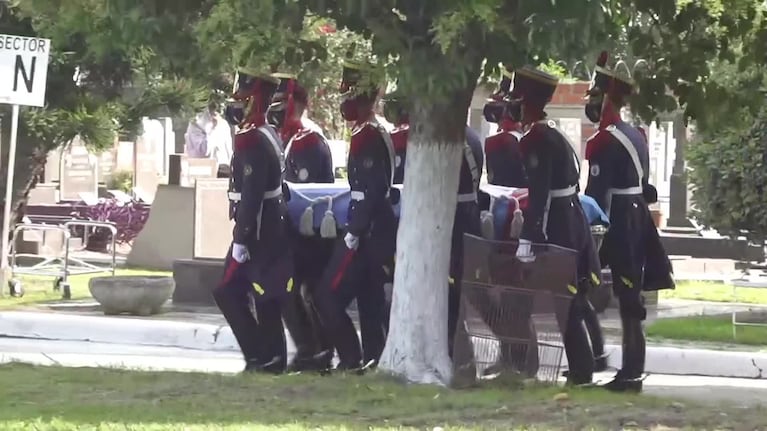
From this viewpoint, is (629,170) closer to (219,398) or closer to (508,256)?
(508,256)

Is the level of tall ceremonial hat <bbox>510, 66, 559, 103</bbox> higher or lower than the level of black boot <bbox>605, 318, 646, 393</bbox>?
higher

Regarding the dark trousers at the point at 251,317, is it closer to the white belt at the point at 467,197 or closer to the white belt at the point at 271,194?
the white belt at the point at 271,194


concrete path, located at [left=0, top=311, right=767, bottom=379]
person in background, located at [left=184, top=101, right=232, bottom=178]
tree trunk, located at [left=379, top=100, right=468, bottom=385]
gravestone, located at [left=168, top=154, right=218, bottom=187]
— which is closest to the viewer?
tree trunk, located at [left=379, top=100, right=468, bottom=385]

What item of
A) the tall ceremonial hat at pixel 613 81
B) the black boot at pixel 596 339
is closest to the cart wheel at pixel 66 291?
the black boot at pixel 596 339

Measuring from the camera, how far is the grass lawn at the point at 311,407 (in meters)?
7.18

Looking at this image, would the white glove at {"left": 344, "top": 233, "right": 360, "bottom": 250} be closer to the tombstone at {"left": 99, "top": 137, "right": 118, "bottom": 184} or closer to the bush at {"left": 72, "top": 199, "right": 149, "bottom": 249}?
the bush at {"left": 72, "top": 199, "right": 149, "bottom": 249}

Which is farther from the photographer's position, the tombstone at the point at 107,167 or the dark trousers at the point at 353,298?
the tombstone at the point at 107,167

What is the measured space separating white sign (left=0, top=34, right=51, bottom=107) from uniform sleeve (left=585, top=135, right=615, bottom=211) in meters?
6.48

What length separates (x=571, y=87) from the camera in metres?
20.0

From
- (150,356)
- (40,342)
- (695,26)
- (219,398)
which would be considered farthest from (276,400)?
(40,342)

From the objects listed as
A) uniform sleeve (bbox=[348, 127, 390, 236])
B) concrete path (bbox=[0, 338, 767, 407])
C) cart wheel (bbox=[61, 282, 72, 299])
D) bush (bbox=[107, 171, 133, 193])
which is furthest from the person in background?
uniform sleeve (bbox=[348, 127, 390, 236])

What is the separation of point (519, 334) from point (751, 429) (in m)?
1.62

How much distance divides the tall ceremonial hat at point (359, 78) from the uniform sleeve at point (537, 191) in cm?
100

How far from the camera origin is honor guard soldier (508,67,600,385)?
880 centimetres
